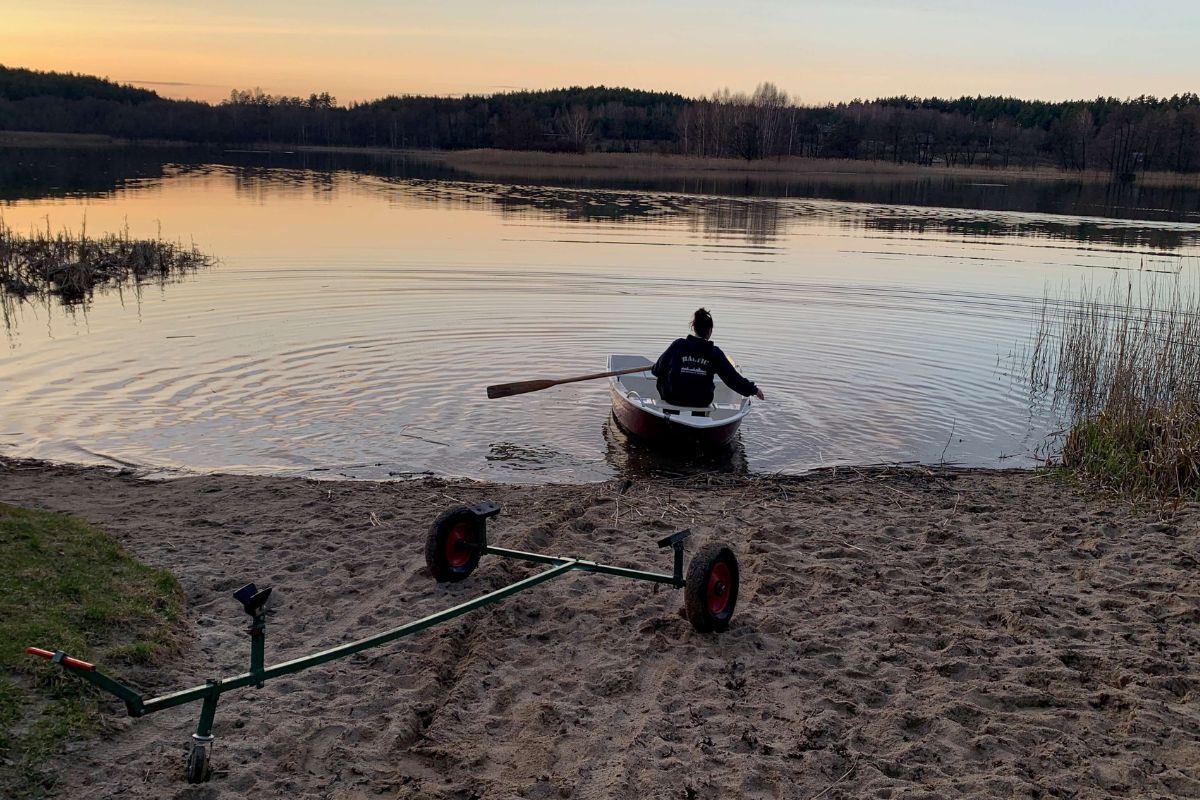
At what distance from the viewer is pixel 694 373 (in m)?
10.9

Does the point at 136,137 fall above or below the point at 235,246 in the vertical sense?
above

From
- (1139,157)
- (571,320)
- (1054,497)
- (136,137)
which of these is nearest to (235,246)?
(571,320)

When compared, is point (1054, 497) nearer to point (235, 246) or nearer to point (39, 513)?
point (39, 513)

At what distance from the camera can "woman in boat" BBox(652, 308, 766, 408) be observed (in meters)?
10.7

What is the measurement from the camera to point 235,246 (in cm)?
2827

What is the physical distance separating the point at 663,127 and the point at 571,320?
477ft

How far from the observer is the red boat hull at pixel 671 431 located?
10.6m

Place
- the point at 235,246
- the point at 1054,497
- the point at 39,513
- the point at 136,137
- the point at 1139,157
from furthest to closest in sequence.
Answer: the point at 136,137, the point at 1139,157, the point at 235,246, the point at 1054,497, the point at 39,513

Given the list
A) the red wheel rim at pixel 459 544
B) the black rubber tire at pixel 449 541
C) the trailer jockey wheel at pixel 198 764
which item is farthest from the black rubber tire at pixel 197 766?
the red wheel rim at pixel 459 544

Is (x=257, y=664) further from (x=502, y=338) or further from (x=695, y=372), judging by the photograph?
(x=502, y=338)

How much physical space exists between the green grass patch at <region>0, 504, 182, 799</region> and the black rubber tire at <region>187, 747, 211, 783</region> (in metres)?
0.58

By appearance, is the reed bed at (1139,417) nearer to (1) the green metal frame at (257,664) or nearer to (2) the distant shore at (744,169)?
(1) the green metal frame at (257,664)

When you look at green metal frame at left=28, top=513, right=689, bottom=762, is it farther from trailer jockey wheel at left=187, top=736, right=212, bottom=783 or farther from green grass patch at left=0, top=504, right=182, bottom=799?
green grass patch at left=0, top=504, right=182, bottom=799

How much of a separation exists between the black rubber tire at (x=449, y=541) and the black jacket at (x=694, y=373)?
4.55m
